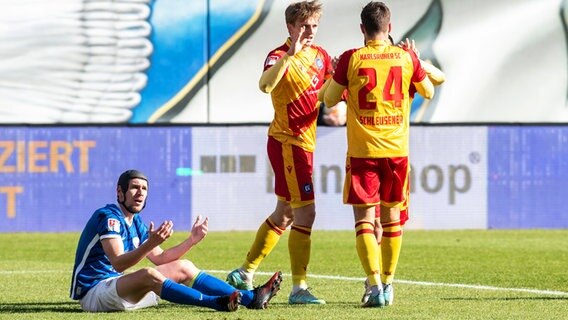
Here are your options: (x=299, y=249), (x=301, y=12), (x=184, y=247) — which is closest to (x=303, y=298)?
(x=299, y=249)

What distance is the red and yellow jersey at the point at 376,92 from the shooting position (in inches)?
380

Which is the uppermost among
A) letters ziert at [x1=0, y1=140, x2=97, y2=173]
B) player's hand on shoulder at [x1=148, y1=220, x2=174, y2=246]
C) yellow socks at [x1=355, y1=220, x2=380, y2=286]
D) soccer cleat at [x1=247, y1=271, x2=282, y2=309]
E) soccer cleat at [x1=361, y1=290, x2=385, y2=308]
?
letters ziert at [x1=0, y1=140, x2=97, y2=173]

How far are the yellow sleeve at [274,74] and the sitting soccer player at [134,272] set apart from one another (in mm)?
1222

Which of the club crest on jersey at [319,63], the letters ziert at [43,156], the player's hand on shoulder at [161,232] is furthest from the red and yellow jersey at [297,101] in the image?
the letters ziert at [43,156]

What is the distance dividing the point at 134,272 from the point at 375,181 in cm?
182

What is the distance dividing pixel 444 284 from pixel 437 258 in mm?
3209

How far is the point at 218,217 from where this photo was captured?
768 inches

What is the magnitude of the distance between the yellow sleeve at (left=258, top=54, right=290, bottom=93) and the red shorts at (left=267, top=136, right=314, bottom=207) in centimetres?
65

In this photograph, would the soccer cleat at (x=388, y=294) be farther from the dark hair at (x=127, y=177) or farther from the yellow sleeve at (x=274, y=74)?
the dark hair at (x=127, y=177)

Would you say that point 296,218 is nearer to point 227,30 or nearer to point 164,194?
point 164,194

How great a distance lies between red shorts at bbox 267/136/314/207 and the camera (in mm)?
10375

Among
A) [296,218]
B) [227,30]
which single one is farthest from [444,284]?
[227,30]

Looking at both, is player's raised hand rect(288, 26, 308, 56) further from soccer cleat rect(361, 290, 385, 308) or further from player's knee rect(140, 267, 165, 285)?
player's knee rect(140, 267, 165, 285)

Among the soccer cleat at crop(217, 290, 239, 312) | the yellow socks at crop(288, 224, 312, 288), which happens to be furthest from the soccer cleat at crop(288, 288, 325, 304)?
the soccer cleat at crop(217, 290, 239, 312)
